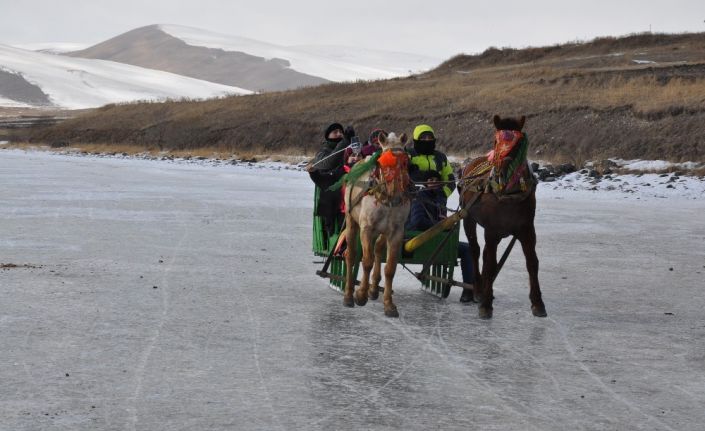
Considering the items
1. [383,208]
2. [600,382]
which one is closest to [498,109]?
[383,208]

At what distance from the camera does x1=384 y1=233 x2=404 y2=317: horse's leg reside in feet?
30.7

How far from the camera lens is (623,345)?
827 cm

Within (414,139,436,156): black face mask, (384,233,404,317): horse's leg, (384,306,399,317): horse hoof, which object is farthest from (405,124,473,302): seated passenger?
(384,306,399,317): horse hoof

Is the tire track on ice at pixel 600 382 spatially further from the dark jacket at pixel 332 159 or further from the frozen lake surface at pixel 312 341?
the dark jacket at pixel 332 159

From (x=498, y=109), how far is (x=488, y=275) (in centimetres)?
3740

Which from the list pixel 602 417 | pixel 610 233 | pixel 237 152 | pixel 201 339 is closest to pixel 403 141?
pixel 201 339

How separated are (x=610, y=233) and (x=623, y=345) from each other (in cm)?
933

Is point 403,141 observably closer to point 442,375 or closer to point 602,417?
point 442,375

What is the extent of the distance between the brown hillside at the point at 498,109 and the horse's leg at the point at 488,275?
22.9 m

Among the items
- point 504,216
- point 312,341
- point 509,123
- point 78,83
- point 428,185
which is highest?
point 78,83

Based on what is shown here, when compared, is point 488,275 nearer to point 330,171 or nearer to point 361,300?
point 361,300

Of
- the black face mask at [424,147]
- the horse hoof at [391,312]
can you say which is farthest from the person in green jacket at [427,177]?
the horse hoof at [391,312]

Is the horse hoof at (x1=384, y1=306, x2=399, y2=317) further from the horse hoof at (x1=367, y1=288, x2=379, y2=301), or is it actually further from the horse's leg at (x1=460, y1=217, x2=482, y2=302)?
the horse's leg at (x1=460, y1=217, x2=482, y2=302)

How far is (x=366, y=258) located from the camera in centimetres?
964
